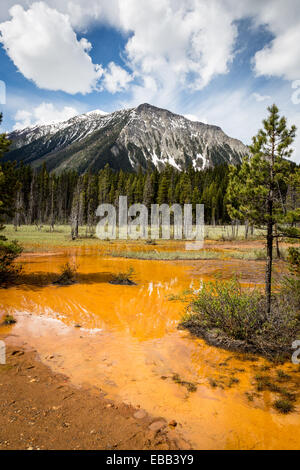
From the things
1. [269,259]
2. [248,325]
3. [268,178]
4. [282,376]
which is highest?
[268,178]

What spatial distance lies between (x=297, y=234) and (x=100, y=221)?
64858 mm

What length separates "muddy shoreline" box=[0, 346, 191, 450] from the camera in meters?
3.09

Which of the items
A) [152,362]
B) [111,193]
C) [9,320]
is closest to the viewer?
[152,362]

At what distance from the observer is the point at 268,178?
24.2ft

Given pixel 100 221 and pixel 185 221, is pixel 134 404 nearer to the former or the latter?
pixel 185 221

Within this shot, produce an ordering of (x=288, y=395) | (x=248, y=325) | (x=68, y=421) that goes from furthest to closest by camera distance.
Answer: (x=248, y=325), (x=288, y=395), (x=68, y=421)

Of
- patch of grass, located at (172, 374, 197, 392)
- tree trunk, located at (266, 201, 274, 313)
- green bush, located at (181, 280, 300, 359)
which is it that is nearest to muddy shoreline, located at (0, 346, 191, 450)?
patch of grass, located at (172, 374, 197, 392)

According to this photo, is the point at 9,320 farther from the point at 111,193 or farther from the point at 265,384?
the point at 111,193

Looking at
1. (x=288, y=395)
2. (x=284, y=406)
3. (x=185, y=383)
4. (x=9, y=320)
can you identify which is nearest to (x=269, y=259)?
(x=288, y=395)

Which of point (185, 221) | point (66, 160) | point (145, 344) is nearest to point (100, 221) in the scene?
point (185, 221)

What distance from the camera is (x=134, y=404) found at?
3988mm

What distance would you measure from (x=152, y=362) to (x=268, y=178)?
622 centimetres

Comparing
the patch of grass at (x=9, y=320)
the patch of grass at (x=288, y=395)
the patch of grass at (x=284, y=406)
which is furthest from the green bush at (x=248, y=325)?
the patch of grass at (x=9, y=320)

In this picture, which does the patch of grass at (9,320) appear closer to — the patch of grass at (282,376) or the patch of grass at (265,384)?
the patch of grass at (265,384)
